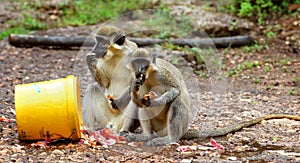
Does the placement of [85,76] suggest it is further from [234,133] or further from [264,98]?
[234,133]

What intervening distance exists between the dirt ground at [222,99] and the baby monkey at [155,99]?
26cm

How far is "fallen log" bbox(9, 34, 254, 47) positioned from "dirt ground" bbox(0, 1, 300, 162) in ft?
0.61

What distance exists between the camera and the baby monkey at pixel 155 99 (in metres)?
6.26

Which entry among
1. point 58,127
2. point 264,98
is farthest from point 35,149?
point 264,98

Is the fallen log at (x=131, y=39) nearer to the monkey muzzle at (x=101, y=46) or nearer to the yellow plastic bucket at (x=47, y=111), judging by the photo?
the monkey muzzle at (x=101, y=46)

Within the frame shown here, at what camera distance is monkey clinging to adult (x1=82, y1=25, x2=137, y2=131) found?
22.3 ft

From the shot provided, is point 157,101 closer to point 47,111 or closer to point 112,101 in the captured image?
point 112,101

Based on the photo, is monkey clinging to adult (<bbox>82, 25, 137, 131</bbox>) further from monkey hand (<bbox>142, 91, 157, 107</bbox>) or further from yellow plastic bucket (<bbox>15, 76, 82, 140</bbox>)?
yellow plastic bucket (<bbox>15, 76, 82, 140</bbox>)

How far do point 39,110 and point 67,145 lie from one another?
0.52 m

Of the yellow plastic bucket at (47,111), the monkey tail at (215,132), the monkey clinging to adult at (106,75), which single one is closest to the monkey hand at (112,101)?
the monkey clinging to adult at (106,75)

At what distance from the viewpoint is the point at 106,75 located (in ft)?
22.9

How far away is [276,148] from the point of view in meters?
6.31

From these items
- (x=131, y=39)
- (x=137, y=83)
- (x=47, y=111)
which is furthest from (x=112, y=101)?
(x=131, y=39)

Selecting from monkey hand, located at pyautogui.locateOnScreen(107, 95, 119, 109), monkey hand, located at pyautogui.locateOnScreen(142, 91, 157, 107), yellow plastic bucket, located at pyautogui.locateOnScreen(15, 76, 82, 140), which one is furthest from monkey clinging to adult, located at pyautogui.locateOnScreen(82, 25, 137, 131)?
yellow plastic bucket, located at pyautogui.locateOnScreen(15, 76, 82, 140)
